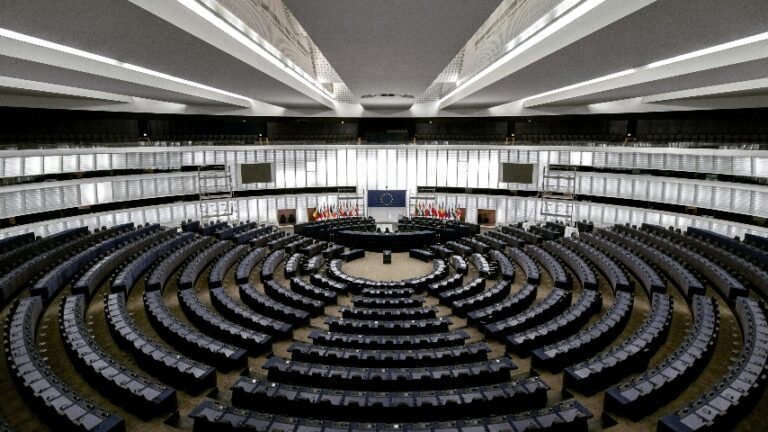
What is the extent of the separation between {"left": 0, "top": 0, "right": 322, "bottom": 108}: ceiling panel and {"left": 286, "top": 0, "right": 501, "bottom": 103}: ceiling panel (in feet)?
12.1

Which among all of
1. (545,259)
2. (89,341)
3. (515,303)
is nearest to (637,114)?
(545,259)

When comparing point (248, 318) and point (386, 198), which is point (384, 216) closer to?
point (386, 198)

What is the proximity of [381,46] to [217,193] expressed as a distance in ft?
96.2

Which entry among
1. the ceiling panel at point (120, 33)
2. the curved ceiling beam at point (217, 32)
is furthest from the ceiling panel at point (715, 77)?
the ceiling panel at point (120, 33)

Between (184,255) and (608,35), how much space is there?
24767 millimetres

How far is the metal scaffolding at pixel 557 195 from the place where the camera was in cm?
3610

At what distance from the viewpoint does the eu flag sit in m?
41.4

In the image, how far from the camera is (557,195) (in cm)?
3784

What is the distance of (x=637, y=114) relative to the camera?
34656 millimetres

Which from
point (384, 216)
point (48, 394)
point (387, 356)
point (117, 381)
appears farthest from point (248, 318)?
point (384, 216)

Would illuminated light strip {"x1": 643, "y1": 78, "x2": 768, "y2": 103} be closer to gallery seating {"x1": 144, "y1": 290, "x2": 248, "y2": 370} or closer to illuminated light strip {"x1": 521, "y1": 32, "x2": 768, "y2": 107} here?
illuminated light strip {"x1": 521, "y1": 32, "x2": 768, "y2": 107}

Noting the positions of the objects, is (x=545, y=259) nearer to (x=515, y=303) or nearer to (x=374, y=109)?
(x=515, y=303)

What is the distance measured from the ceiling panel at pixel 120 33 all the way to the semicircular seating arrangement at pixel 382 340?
9568 mm

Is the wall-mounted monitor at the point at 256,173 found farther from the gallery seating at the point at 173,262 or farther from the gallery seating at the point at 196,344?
the gallery seating at the point at 196,344
